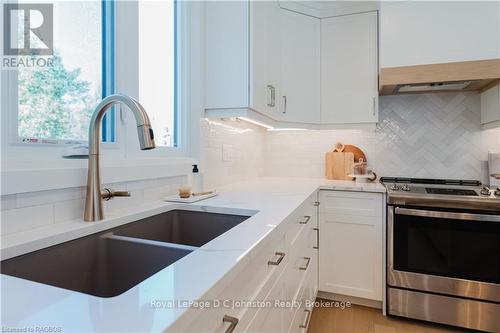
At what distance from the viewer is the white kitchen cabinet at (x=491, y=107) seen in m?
1.95

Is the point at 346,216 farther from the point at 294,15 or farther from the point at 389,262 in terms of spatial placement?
the point at 294,15

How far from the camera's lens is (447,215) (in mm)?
1750

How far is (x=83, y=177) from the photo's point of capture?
1.00 meters

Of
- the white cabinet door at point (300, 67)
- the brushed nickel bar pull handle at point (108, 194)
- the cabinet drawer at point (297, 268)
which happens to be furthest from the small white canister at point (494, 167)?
the brushed nickel bar pull handle at point (108, 194)

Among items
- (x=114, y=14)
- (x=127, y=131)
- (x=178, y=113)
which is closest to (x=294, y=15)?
(x=178, y=113)

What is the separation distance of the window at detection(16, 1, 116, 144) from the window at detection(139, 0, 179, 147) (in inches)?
8.6

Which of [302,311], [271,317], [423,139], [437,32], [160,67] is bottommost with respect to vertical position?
[302,311]

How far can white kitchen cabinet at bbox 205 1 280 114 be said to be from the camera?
1.66 meters

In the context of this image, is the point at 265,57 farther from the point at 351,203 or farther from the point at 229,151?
the point at 351,203

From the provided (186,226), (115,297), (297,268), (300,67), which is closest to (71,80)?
(186,226)

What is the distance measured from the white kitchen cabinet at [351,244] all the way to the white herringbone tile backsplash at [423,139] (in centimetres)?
63

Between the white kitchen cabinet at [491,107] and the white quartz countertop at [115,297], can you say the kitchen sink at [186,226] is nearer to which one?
the white quartz countertop at [115,297]

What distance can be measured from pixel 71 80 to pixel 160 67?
23.6 inches

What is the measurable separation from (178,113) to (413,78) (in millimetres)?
1624
